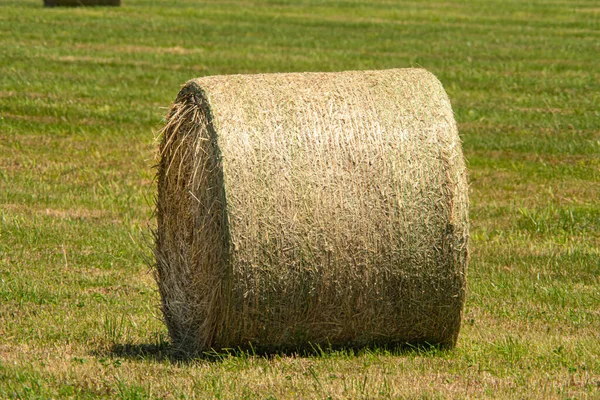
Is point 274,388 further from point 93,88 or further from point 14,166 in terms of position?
point 93,88

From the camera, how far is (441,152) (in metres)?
6.78

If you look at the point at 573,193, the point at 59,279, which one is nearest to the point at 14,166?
the point at 59,279

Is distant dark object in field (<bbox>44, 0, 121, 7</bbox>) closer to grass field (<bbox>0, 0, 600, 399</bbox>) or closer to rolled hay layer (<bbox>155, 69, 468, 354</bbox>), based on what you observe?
grass field (<bbox>0, 0, 600, 399</bbox>)

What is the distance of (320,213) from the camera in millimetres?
6527

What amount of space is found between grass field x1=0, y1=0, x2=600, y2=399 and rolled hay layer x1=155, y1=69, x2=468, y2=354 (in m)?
0.26

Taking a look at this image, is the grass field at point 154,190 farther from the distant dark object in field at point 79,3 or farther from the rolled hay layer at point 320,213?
the distant dark object in field at point 79,3

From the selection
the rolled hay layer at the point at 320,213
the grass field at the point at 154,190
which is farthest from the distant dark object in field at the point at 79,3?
the rolled hay layer at the point at 320,213

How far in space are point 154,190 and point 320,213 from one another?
18.4 feet

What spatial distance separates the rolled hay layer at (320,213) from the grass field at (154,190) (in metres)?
0.26

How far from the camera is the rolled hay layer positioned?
6480 millimetres

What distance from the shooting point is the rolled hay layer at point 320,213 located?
6.48m

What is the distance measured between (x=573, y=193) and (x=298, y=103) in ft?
20.1

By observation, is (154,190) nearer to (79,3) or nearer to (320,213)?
(320,213)

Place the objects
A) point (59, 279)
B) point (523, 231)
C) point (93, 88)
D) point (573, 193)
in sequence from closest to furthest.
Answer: point (59, 279), point (523, 231), point (573, 193), point (93, 88)
